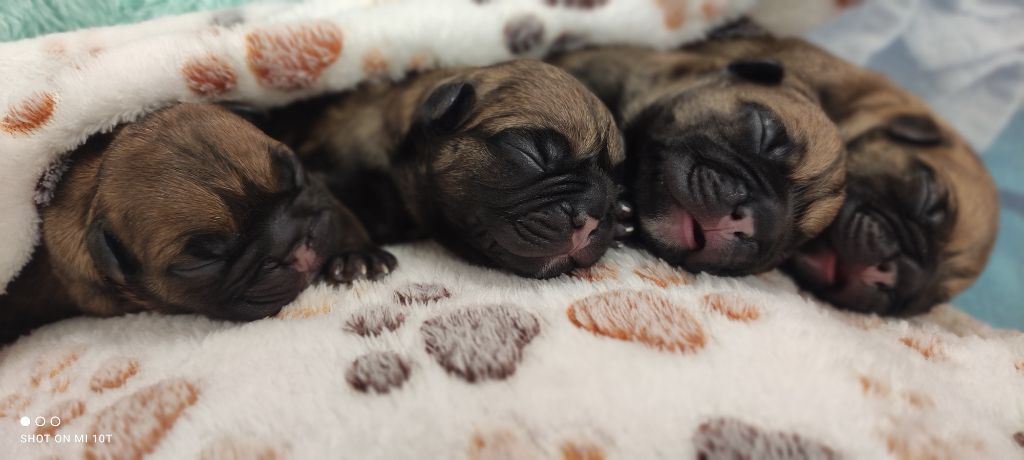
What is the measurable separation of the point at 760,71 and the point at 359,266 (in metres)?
1.37

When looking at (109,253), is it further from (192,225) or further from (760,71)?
(760,71)

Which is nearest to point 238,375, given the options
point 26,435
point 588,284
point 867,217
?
point 26,435

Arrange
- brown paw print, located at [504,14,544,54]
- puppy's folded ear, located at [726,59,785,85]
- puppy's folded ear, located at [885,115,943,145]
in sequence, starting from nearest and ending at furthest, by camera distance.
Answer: puppy's folded ear, located at [726,59,785,85], puppy's folded ear, located at [885,115,943,145], brown paw print, located at [504,14,544,54]

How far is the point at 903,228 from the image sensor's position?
78.5 inches

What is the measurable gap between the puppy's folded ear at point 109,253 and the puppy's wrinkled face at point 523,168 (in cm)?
76

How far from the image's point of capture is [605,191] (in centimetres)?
175

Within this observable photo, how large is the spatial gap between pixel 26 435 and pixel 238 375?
0.43m

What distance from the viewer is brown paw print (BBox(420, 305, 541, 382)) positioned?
1171mm

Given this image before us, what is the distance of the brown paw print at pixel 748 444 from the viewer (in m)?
1.00

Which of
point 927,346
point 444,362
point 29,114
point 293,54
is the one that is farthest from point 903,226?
point 29,114

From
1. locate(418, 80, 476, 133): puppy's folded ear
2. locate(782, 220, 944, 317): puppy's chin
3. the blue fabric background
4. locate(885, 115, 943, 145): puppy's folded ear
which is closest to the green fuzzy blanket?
locate(418, 80, 476, 133): puppy's folded ear

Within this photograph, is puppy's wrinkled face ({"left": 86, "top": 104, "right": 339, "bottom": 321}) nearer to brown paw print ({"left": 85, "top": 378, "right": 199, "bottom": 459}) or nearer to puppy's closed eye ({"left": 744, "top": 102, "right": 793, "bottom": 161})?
brown paw print ({"left": 85, "top": 378, "right": 199, "bottom": 459})

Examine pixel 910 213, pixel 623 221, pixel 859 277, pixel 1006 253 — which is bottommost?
pixel 1006 253

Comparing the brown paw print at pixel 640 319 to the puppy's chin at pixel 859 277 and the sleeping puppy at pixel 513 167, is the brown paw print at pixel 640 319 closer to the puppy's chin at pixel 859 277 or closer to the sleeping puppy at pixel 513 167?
the sleeping puppy at pixel 513 167
